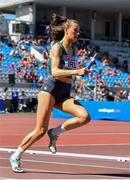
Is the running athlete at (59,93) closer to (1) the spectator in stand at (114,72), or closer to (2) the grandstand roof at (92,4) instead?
(1) the spectator in stand at (114,72)

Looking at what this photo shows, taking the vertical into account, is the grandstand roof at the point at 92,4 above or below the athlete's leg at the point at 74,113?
below

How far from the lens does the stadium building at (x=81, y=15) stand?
4512 centimetres

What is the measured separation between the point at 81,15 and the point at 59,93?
140 ft

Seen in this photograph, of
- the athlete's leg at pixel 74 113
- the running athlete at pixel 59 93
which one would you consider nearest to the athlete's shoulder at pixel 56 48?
the running athlete at pixel 59 93

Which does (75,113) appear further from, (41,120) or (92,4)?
(92,4)

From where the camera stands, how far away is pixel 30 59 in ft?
126

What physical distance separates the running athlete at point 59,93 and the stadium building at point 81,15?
37143 millimetres

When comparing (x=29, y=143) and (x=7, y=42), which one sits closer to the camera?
(x=29, y=143)

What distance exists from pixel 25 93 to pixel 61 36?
27140 mm

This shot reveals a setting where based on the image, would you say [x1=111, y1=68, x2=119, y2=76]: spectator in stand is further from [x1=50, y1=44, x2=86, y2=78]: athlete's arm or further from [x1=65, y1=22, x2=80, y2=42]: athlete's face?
[x1=50, y1=44, x2=86, y2=78]: athlete's arm

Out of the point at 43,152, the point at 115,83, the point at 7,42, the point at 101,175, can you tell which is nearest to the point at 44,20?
the point at 7,42

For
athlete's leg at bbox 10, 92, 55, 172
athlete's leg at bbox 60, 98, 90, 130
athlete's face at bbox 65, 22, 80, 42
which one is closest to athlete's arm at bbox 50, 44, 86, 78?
athlete's face at bbox 65, 22, 80, 42

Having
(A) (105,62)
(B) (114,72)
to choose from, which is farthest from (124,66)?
(B) (114,72)

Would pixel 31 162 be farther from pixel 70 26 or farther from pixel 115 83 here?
pixel 115 83
